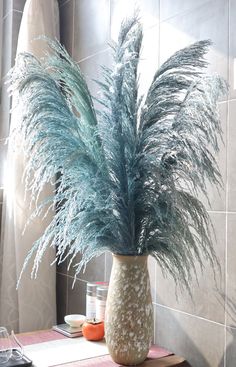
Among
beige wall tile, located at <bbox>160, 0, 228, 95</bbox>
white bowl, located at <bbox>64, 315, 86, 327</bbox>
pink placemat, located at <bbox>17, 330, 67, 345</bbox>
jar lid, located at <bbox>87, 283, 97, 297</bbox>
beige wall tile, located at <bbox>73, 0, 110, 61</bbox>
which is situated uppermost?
beige wall tile, located at <bbox>73, 0, 110, 61</bbox>

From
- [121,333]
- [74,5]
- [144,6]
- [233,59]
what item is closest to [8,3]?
[74,5]

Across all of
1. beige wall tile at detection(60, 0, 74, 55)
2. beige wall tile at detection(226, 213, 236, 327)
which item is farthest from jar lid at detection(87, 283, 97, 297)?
beige wall tile at detection(60, 0, 74, 55)

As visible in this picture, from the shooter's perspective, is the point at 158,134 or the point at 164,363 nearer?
the point at 158,134

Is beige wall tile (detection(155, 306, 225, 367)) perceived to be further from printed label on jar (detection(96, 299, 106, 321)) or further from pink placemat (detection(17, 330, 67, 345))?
pink placemat (detection(17, 330, 67, 345))

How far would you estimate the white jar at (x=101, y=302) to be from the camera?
1.56m

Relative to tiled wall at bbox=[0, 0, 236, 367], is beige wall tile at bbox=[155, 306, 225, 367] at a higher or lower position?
lower

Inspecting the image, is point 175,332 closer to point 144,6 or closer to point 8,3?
point 144,6

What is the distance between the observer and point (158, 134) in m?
1.21

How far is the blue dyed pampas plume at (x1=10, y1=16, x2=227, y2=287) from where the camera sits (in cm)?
117

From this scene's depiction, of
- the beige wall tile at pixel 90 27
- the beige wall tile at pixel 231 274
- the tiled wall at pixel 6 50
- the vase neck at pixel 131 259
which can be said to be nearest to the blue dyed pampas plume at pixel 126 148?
the vase neck at pixel 131 259

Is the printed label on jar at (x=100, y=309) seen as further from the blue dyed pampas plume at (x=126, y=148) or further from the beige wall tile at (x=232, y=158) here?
the beige wall tile at (x=232, y=158)

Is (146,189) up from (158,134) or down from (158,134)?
down

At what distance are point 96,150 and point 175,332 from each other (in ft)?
2.21

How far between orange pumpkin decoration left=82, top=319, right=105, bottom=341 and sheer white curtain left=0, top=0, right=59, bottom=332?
0.52 metres
